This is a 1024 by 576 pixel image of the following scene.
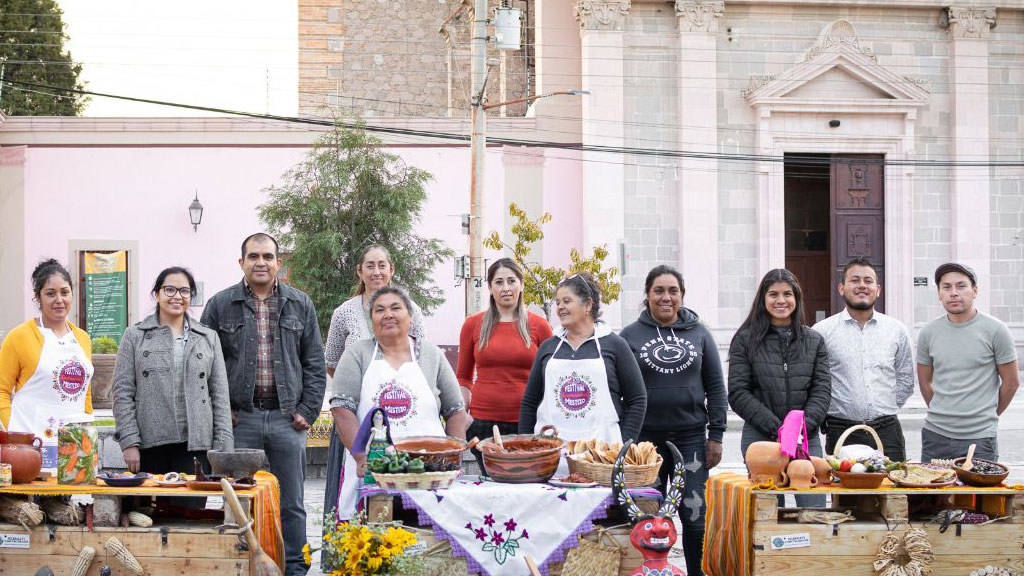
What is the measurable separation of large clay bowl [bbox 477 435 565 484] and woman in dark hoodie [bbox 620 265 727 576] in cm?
100

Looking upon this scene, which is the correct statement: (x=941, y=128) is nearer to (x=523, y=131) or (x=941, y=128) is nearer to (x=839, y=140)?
(x=839, y=140)

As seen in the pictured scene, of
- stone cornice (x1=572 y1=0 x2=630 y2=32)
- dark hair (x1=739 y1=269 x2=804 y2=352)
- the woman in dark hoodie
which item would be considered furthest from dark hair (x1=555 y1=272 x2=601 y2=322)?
stone cornice (x1=572 y1=0 x2=630 y2=32)

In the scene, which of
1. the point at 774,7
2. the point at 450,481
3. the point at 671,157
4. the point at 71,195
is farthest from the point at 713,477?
the point at 71,195

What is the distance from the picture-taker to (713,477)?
19.6ft

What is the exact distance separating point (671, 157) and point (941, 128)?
18.2ft

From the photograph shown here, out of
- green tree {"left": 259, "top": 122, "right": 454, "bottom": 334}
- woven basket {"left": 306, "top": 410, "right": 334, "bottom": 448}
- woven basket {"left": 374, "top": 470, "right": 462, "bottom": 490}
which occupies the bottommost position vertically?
woven basket {"left": 306, "top": 410, "right": 334, "bottom": 448}

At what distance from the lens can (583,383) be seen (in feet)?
19.7

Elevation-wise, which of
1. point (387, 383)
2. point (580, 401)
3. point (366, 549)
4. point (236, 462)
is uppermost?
point (387, 383)

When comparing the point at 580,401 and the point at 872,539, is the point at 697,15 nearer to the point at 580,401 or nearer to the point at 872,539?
the point at 580,401

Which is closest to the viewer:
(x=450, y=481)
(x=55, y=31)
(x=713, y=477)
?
(x=450, y=481)

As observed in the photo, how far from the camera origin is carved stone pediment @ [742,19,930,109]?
71.2 feet

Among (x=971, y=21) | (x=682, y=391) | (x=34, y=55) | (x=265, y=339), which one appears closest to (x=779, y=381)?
(x=682, y=391)

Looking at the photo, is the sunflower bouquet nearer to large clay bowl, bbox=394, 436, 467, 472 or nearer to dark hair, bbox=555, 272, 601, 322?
large clay bowl, bbox=394, 436, 467, 472

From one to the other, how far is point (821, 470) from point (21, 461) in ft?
12.8
